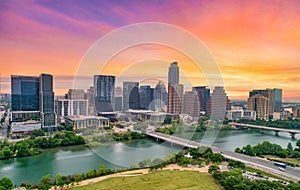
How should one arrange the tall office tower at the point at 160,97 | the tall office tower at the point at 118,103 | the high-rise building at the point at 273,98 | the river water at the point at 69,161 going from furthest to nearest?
the high-rise building at the point at 273,98 → the tall office tower at the point at 118,103 → the tall office tower at the point at 160,97 → the river water at the point at 69,161

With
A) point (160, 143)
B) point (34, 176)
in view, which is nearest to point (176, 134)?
point (160, 143)

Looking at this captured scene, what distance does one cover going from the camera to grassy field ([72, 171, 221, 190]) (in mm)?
2688

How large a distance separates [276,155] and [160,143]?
2726mm

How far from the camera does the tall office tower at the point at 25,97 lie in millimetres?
8883

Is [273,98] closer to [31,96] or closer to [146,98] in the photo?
[146,98]

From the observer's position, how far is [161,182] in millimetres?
2840

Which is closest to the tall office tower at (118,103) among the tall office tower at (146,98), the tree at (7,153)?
the tall office tower at (146,98)

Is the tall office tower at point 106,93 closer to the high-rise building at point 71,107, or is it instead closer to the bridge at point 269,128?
the high-rise building at point 71,107

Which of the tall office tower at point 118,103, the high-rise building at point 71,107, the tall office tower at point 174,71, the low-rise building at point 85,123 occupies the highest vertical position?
the tall office tower at point 174,71

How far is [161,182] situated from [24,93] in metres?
8.49

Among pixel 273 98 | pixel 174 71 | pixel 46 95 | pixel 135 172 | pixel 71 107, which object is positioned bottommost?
pixel 135 172

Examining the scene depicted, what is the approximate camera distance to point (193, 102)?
7672 millimetres

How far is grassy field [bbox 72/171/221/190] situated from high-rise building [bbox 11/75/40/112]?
25.7ft

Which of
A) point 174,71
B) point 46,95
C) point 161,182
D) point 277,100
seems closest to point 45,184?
point 161,182
